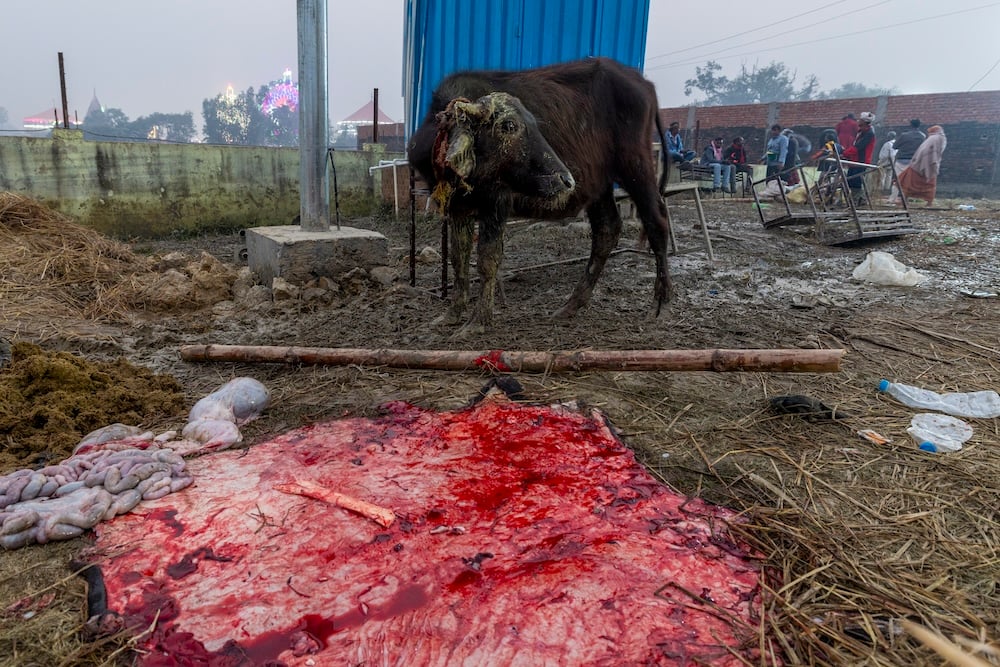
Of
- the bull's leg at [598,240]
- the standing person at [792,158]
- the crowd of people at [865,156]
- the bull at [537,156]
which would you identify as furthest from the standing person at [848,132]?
the bull's leg at [598,240]

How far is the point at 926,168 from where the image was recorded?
1218 cm

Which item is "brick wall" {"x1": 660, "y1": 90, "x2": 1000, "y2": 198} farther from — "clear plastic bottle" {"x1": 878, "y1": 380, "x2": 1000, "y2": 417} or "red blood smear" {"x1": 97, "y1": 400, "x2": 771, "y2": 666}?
"red blood smear" {"x1": 97, "y1": 400, "x2": 771, "y2": 666}

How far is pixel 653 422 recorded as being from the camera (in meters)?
2.78

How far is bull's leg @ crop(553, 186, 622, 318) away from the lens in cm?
451

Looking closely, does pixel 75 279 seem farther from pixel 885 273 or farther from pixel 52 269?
pixel 885 273

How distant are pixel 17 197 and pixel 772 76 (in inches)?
2347

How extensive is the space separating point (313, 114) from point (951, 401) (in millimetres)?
5020

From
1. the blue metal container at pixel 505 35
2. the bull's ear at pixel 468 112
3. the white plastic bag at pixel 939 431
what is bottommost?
the white plastic bag at pixel 939 431

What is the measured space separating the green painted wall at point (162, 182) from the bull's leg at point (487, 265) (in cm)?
603

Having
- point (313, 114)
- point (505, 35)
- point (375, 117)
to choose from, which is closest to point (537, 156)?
point (313, 114)

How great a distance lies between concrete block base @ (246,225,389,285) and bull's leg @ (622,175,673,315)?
2.20m

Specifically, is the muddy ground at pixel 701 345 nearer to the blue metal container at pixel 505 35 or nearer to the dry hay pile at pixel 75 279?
the dry hay pile at pixel 75 279

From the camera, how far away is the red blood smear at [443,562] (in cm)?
154

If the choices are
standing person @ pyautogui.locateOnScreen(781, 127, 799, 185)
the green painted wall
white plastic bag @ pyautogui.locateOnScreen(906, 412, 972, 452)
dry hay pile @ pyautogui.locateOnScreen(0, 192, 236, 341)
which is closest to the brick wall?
standing person @ pyautogui.locateOnScreen(781, 127, 799, 185)
